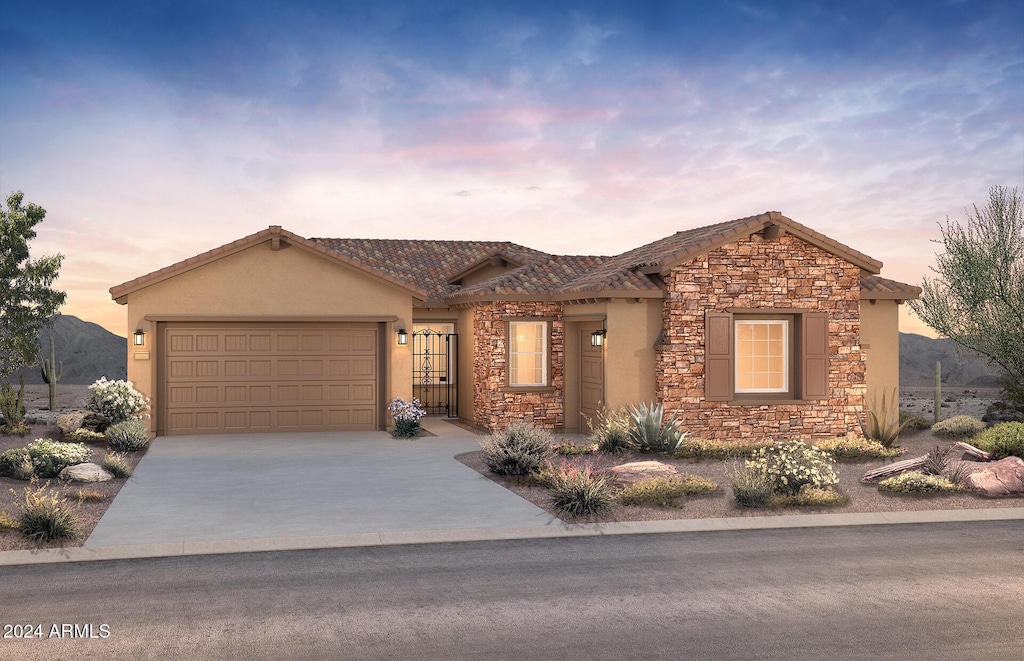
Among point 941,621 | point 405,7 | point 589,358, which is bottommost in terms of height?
point 941,621

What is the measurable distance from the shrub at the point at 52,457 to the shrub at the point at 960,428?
1712cm

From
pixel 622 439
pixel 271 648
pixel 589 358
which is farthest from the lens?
pixel 589 358

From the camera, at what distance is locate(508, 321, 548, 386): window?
68.0 ft

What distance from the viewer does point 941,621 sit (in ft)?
23.7

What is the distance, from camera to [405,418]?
1983 centimetres

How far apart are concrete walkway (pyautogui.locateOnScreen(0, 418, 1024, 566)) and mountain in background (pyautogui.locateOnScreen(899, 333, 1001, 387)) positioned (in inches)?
1737

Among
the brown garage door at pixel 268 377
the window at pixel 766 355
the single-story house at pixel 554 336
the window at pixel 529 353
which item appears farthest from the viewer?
the window at pixel 529 353

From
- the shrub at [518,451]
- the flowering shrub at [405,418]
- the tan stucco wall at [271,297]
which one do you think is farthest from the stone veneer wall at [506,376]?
the shrub at [518,451]

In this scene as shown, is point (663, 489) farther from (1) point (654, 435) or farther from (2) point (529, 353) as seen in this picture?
(2) point (529, 353)

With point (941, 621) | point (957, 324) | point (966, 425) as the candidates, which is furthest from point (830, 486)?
point (957, 324)

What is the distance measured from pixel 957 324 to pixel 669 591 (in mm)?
19098

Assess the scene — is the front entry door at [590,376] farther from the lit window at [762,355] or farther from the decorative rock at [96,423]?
the decorative rock at [96,423]

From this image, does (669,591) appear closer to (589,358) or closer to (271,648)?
(271,648)

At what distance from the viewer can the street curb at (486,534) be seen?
9219mm
